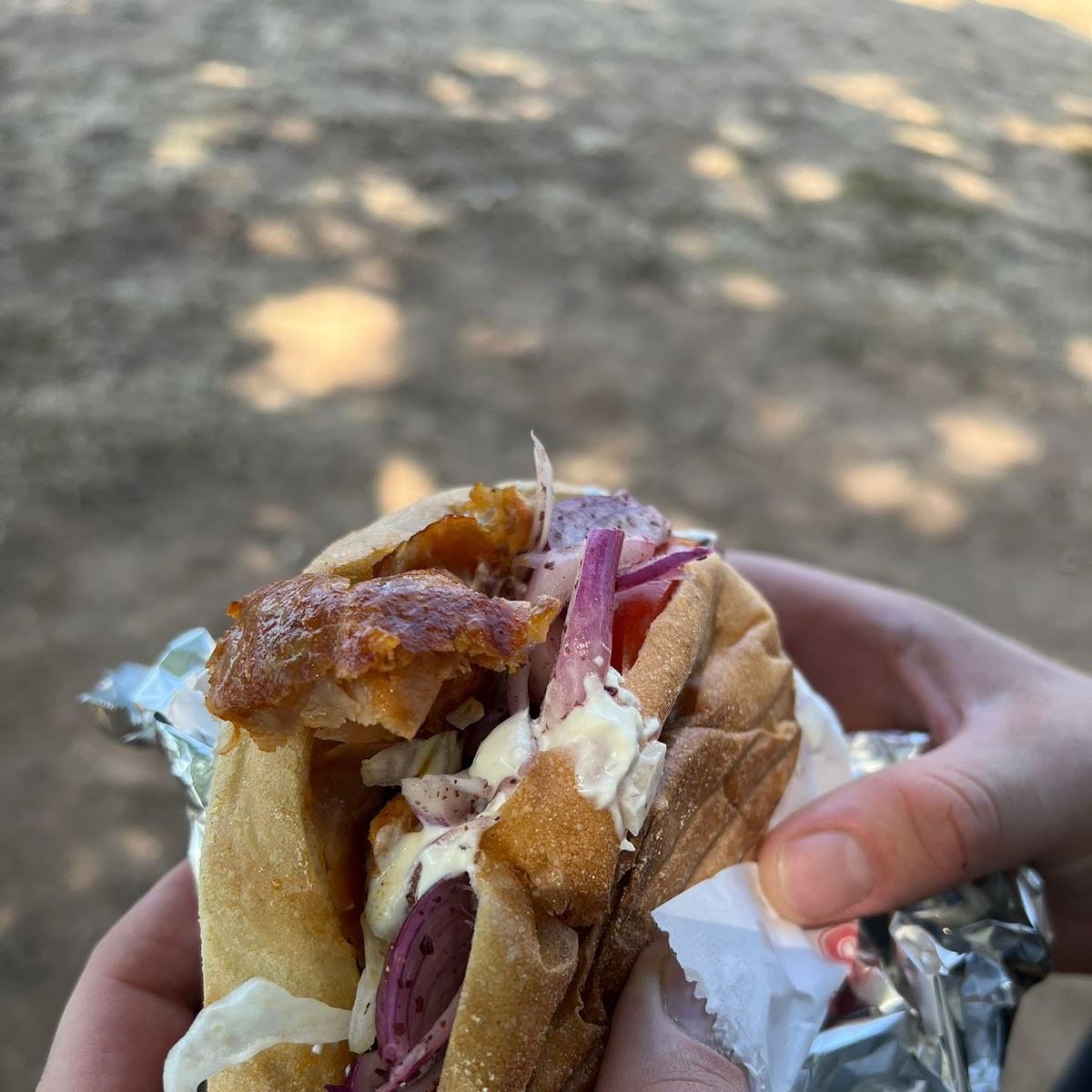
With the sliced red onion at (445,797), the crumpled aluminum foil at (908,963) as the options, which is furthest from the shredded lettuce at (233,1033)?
the crumpled aluminum foil at (908,963)

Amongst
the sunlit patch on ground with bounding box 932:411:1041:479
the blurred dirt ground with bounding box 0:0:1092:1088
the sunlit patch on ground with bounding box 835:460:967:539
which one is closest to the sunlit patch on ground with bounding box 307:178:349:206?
the blurred dirt ground with bounding box 0:0:1092:1088

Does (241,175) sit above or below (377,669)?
below

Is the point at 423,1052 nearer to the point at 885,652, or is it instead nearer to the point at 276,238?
the point at 885,652

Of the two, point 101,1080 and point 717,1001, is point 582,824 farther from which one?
point 101,1080

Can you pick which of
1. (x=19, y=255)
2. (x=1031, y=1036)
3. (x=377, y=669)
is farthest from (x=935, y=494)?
(x=19, y=255)

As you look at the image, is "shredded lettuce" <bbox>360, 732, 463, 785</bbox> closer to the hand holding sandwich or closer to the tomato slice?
the tomato slice

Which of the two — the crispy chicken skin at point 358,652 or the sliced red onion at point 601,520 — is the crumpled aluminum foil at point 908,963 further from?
the sliced red onion at point 601,520
